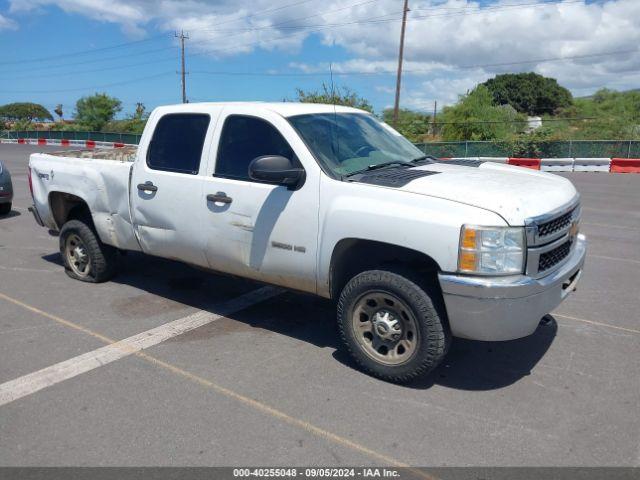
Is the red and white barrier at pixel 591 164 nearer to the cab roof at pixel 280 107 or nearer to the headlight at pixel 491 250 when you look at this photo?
the cab roof at pixel 280 107

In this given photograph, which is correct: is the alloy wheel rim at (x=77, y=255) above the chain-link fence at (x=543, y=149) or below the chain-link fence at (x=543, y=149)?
below

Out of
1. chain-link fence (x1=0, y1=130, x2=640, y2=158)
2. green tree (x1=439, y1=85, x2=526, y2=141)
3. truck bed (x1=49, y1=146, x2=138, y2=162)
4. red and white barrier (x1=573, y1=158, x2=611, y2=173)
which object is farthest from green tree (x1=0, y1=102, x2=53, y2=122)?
truck bed (x1=49, y1=146, x2=138, y2=162)

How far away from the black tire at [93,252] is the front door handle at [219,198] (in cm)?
212

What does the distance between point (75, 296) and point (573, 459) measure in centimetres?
497

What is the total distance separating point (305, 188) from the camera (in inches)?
169

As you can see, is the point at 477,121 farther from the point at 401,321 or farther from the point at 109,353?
the point at 109,353

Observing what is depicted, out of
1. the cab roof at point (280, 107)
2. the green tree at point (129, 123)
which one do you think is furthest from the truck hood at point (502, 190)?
the green tree at point (129, 123)

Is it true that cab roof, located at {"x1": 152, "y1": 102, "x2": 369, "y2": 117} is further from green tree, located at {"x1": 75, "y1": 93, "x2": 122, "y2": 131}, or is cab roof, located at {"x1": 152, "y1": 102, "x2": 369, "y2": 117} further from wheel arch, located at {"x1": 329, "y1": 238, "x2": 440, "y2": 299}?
green tree, located at {"x1": 75, "y1": 93, "x2": 122, "y2": 131}

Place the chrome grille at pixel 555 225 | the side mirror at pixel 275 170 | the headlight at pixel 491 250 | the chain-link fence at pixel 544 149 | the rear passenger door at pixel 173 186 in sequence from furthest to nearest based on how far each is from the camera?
Result: the chain-link fence at pixel 544 149, the rear passenger door at pixel 173 186, the side mirror at pixel 275 170, the chrome grille at pixel 555 225, the headlight at pixel 491 250

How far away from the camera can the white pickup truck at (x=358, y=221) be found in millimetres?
3607

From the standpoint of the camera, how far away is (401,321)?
4004 millimetres

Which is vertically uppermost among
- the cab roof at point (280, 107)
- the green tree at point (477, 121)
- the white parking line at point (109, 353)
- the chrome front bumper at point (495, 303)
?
the green tree at point (477, 121)

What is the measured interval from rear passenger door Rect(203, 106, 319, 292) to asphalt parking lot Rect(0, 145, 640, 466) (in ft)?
2.20

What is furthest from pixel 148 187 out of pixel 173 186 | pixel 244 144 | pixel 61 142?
pixel 61 142
